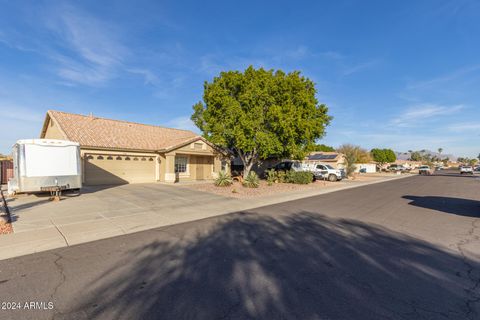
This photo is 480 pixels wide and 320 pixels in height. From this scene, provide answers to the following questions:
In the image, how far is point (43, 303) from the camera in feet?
11.2

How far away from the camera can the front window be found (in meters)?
22.2

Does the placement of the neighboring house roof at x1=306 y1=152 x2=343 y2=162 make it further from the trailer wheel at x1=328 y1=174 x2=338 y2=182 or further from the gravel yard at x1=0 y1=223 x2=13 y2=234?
the gravel yard at x1=0 y1=223 x2=13 y2=234

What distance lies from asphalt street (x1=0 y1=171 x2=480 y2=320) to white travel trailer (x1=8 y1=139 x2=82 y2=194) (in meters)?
7.86

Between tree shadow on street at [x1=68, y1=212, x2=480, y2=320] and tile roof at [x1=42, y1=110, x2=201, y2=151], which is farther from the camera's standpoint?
tile roof at [x1=42, y1=110, x2=201, y2=151]

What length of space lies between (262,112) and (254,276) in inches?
568

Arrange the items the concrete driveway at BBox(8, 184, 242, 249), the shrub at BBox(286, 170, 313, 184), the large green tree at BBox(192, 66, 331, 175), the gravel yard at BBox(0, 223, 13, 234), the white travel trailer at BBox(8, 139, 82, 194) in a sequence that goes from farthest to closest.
Result: the shrub at BBox(286, 170, 313, 184), the large green tree at BBox(192, 66, 331, 175), the white travel trailer at BBox(8, 139, 82, 194), the concrete driveway at BBox(8, 184, 242, 249), the gravel yard at BBox(0, 223, 13, 234)

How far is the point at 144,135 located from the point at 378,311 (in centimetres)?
2301

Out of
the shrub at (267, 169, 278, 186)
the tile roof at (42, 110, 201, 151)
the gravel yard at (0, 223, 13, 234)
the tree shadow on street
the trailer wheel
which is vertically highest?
the tile roof at (42, 110, 201, 151)

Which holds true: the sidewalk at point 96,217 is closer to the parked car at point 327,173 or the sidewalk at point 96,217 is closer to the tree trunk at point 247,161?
the tree trunk at point 247,161

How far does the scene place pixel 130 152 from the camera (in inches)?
781

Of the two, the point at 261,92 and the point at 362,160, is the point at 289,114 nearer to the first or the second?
the point at 261,92

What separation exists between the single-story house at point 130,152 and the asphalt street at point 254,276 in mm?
13830

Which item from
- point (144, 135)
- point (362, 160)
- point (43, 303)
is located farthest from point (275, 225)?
point (362, 160)

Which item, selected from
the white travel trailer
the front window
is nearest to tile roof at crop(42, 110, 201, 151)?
the front window
